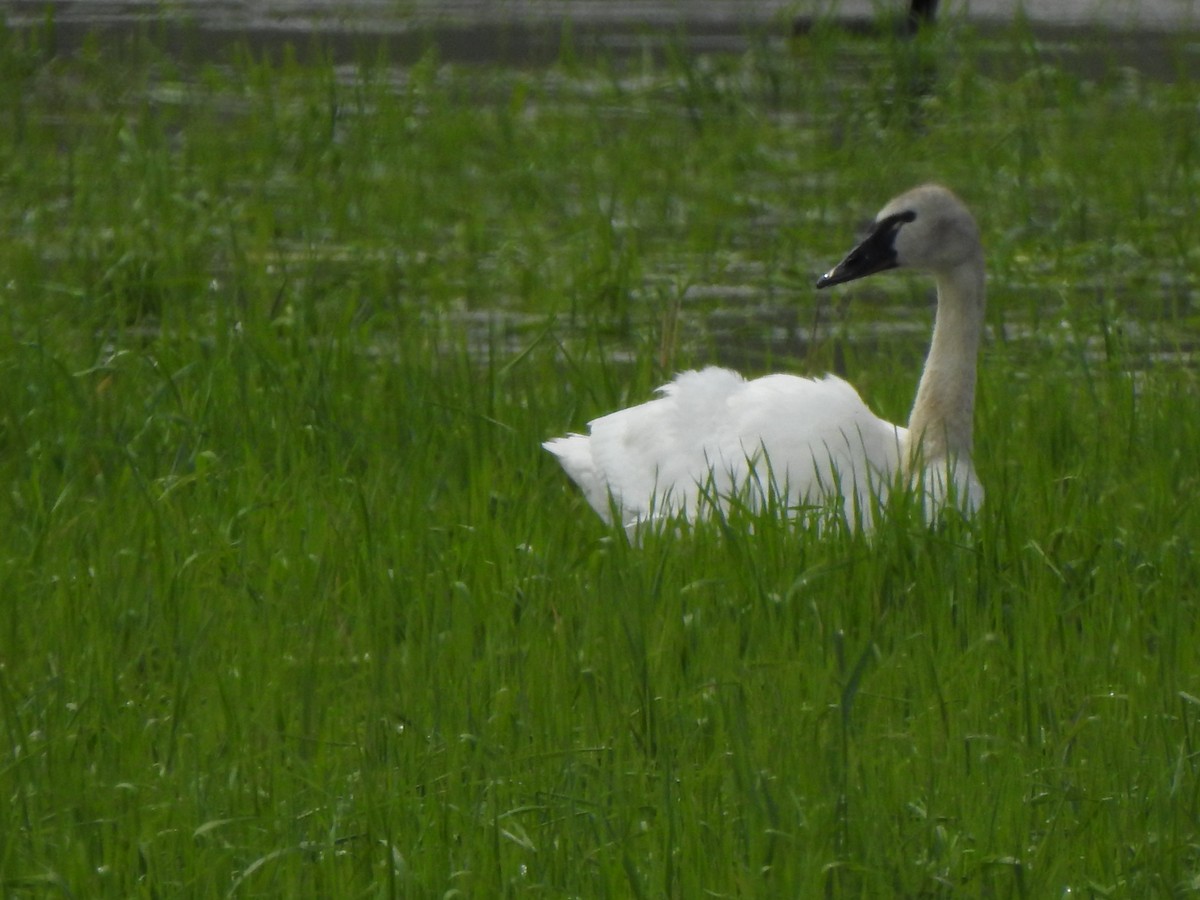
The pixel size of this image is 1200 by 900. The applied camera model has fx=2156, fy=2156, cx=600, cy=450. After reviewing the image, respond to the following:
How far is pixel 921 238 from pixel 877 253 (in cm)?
14

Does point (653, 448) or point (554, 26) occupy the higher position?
point (554, 26)

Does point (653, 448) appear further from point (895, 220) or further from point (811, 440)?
point (895, 220)

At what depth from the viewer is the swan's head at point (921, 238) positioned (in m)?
5.79

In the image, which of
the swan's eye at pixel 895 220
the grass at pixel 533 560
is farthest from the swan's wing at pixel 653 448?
the swan's eye at pixel 895 220

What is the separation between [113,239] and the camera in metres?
7.56

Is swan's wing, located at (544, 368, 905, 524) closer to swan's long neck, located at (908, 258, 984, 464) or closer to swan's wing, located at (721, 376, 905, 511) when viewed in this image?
swan's wing, located at (721, 376, 905, 511)

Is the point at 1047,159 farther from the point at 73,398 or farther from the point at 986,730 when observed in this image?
the point at 986,730

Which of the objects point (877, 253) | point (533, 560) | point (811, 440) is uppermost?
point (877, 253)

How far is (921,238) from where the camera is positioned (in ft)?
19.0

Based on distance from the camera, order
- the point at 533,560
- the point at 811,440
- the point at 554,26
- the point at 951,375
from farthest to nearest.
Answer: the point at 554,26 < the point at 951,375 < the point at 811,440 < the point at 533,560

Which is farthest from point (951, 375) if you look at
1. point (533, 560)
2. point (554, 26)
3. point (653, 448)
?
point (554, 26)

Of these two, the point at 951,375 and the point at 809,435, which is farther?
the point at 951,375

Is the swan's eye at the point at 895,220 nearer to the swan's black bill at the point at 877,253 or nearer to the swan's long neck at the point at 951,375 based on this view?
the swan's black bill at the point at 877,253

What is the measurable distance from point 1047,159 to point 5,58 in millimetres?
4983
